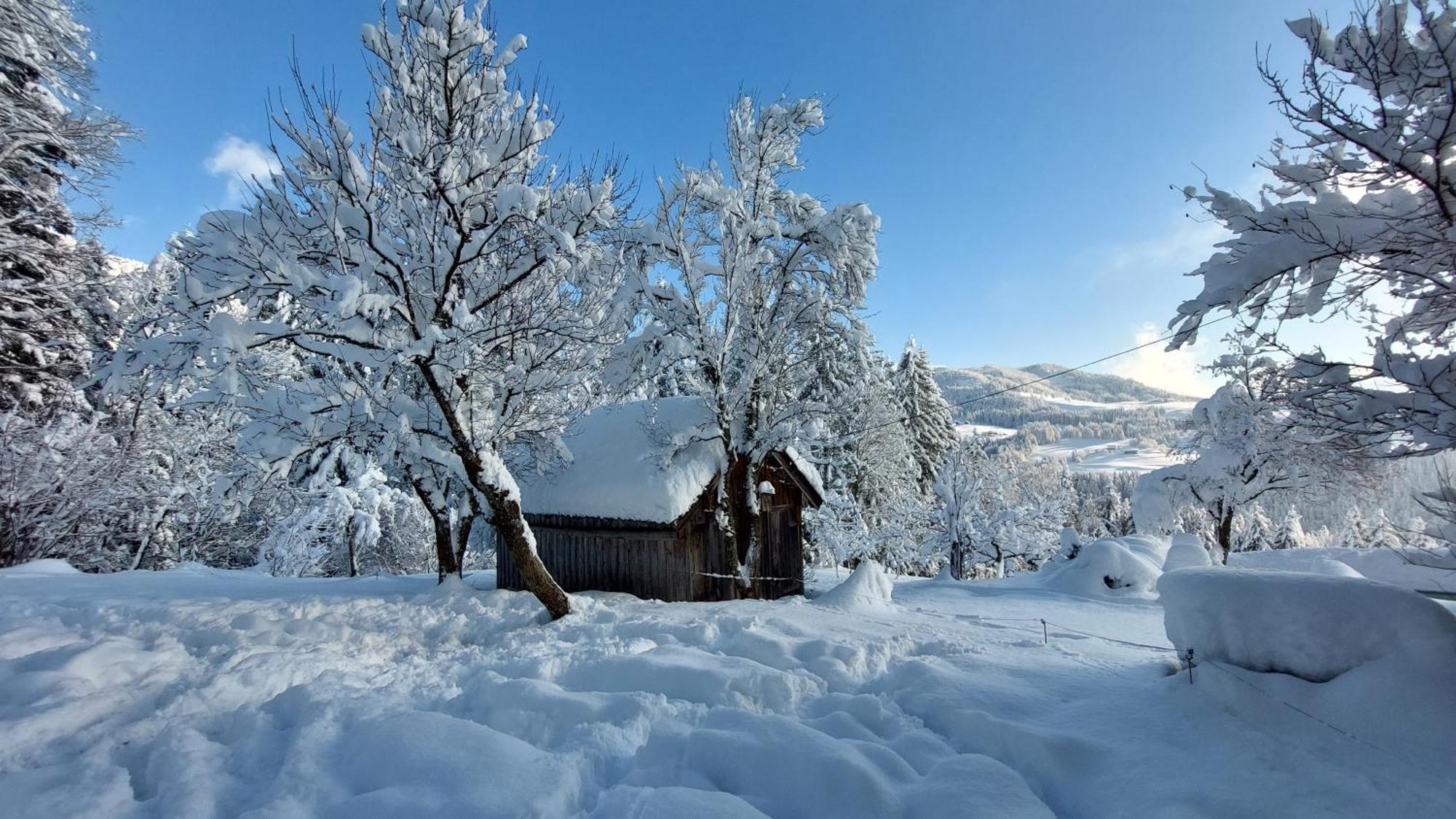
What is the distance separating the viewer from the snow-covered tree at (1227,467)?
17.1m

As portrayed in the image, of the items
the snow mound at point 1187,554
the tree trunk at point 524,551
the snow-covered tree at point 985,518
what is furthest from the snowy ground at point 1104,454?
the tree trunk at point 524,551

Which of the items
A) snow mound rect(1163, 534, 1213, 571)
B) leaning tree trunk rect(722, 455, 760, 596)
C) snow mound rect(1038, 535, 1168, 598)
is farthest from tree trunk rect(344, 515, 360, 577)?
snow mound rect(1163, 534, 1213, 571)

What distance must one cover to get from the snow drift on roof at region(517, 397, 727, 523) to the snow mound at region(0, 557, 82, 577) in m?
7.47

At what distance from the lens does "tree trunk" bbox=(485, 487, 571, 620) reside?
724cm

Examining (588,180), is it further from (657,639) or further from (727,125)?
(657,639)

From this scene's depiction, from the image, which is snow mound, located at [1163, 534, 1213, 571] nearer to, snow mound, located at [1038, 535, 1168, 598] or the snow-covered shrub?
snow mound, located at [1038, 535, 1168, 598]

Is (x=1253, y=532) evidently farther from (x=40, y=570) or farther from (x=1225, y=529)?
(x=40, y=570)

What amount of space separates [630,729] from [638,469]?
782 cm

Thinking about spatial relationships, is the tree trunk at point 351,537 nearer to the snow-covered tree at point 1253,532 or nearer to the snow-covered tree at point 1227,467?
the snow-covered tree at point 1227,467

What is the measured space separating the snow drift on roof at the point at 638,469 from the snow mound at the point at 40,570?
7474 millimetres

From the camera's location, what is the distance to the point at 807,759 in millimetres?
3391

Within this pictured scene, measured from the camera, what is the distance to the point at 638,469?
1159 centimetres

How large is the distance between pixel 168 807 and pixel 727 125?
11.5 metres

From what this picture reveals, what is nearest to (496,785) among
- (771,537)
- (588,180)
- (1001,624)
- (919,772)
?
(919,772)
